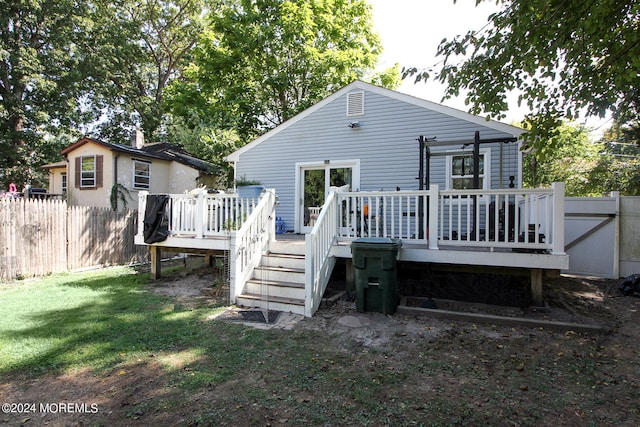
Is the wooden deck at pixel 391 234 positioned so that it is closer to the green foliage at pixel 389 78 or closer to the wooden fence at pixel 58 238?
the wooden fence at pixel 58 238

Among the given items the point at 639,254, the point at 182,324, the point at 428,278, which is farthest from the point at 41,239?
the point at 639,254

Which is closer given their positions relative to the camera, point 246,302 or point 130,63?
point 246,302

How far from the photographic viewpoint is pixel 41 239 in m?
8.31

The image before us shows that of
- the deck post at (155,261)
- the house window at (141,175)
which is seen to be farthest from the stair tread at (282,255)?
the house window at (141,175)

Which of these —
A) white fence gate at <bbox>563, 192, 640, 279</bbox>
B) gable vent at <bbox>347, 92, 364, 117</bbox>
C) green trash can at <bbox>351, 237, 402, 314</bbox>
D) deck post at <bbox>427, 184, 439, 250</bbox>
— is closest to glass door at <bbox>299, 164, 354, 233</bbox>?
gable vent at <bbox>347, 92, 364, 117</bbox>

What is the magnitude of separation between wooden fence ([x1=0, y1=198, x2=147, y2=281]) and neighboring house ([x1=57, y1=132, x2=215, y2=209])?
459 cm

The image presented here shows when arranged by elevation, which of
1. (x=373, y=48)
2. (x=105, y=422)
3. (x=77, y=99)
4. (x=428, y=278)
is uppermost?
(x=373, y=48)

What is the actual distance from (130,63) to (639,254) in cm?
2785

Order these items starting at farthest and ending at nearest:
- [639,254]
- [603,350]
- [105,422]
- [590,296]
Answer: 1. [639,254]
2. [590,296]
3. [603,350]
4. [105,422]

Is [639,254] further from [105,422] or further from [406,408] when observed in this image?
[105,422]

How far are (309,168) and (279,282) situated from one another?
4681 millimetres

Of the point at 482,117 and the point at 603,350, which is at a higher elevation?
the point at 482,117

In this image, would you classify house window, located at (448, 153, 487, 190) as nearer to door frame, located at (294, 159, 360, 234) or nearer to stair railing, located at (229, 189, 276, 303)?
door frame, located at (294, 159, 360, 234)

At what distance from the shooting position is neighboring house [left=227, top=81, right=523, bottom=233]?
8.03 meters
